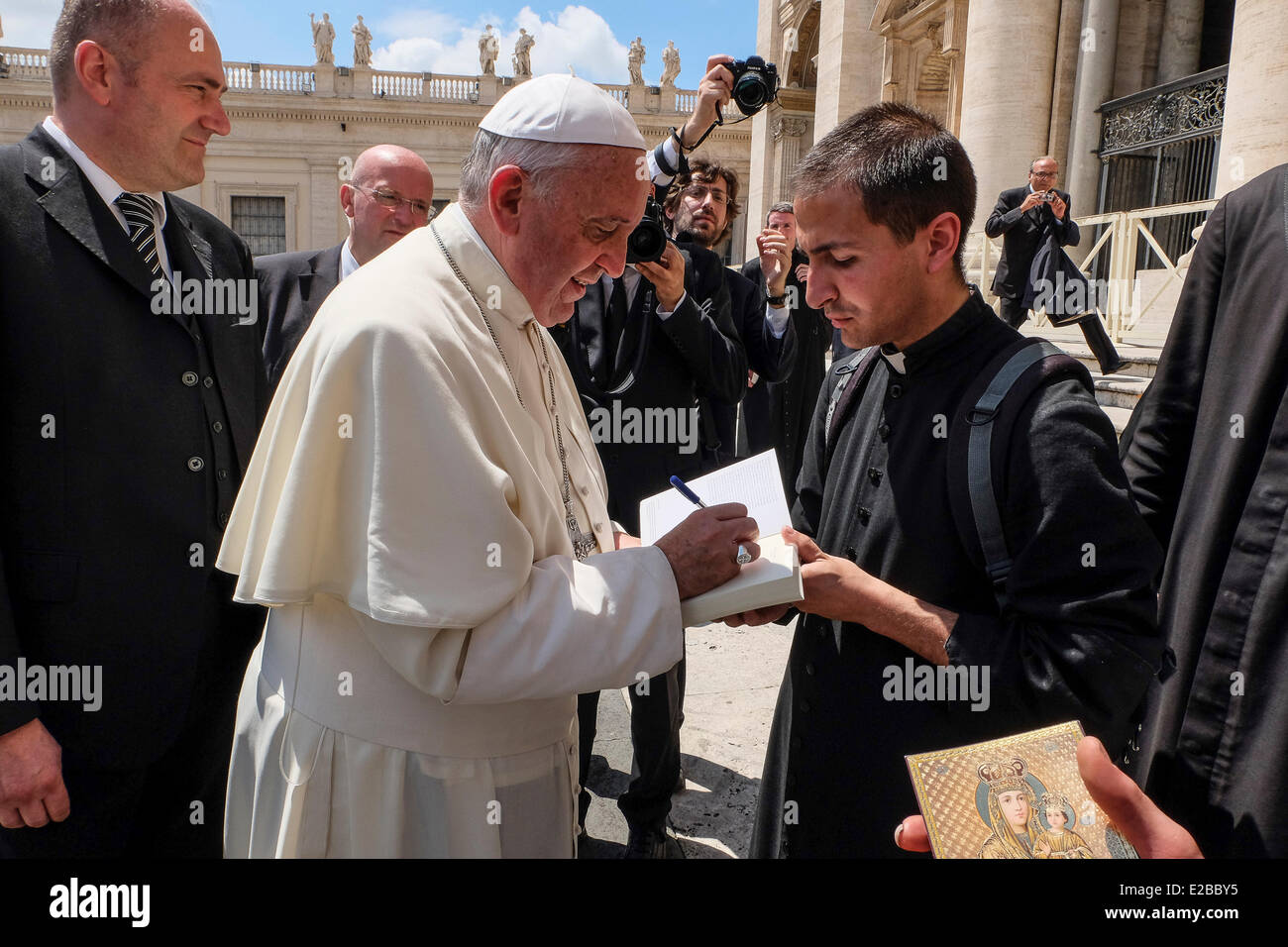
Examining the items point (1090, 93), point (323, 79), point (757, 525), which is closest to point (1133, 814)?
point (757, 525)

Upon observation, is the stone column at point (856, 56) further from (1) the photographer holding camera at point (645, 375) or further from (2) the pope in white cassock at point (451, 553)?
(2) the pope in white cassock at point (451, 553)

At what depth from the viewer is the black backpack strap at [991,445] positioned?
1.55 metres

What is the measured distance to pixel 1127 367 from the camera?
7879mm

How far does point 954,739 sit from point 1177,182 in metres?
12.3

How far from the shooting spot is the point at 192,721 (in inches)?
92.2

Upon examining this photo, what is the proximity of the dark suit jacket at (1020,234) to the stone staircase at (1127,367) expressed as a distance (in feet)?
3.15

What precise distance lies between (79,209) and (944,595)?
2088 mm

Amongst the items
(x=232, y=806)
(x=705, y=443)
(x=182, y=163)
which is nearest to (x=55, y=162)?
(x=182, y=163)

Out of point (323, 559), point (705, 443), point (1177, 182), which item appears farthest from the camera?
point (1177, 182)

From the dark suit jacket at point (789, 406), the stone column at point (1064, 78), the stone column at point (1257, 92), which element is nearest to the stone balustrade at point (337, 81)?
the stone column at point (1064, 78)

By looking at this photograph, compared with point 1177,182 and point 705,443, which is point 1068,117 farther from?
point 705,443

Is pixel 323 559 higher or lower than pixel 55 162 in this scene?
lower

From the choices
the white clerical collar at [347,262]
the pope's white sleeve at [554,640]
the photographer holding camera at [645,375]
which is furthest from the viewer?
the white clerical collar at [347,262]

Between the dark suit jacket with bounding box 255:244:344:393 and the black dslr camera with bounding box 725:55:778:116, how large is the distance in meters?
1.90
